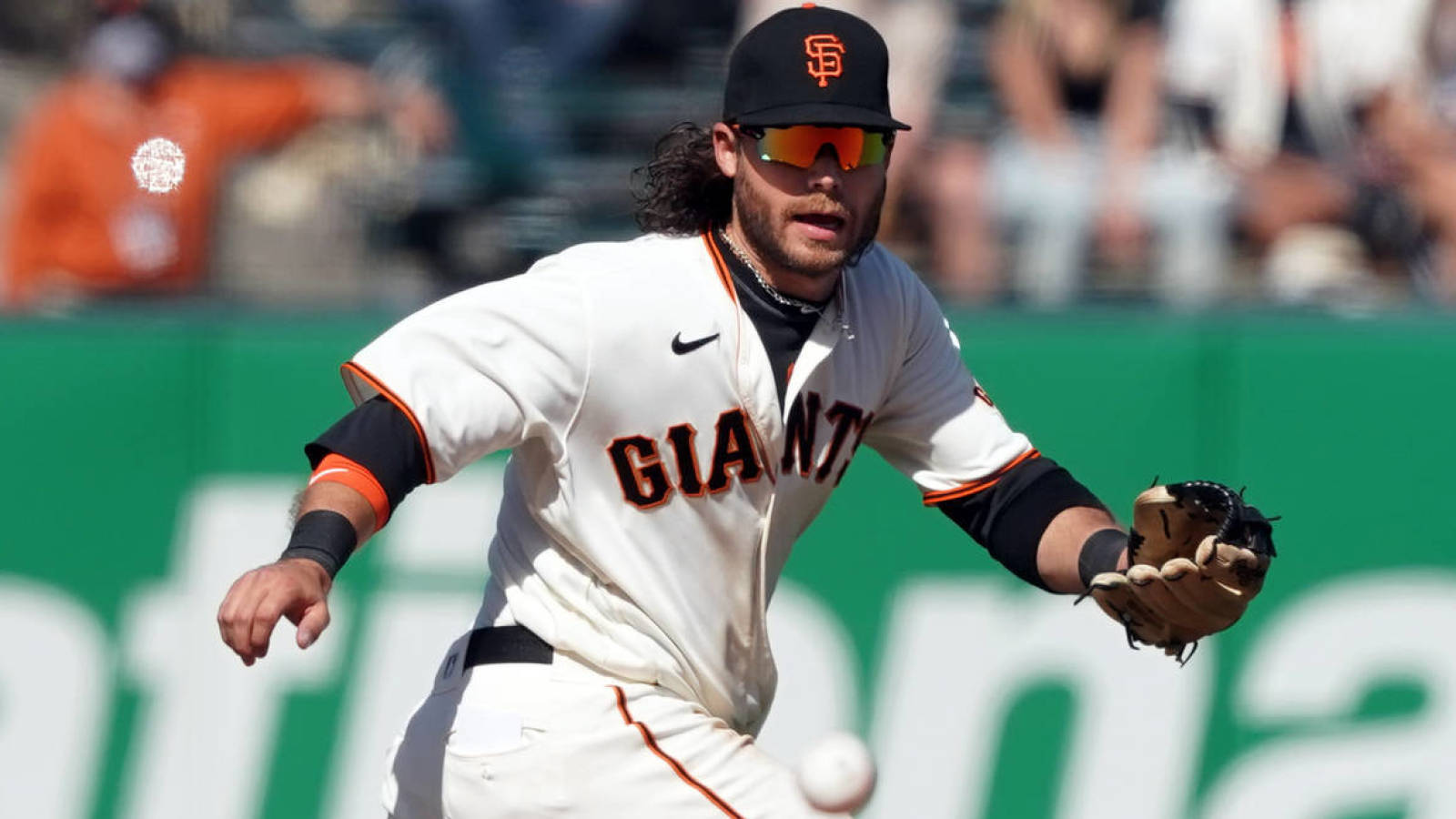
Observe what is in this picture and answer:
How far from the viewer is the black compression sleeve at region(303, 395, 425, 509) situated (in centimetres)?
329

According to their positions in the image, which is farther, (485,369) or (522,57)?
(522,57)

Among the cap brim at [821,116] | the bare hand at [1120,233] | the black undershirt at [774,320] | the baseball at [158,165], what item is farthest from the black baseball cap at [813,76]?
the baseball at [158,165]

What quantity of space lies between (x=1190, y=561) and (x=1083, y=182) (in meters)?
3.38

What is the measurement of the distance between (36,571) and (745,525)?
3403mm

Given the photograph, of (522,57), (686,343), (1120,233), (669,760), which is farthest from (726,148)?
(522,57)

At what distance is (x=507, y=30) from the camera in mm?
→ 6832

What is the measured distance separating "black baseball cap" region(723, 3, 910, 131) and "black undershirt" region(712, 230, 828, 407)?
27 cm

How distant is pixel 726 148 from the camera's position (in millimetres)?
3717

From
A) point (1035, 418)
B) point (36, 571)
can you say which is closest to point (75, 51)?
point (36, 571)

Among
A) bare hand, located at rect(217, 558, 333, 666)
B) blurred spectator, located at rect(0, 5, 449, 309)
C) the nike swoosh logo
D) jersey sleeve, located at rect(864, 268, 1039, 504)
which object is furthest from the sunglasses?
blurred spectator, located at rect(0, 5, 449, 309)

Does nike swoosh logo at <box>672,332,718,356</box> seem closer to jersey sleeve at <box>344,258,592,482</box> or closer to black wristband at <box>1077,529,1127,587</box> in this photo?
jersey sleeve at <box>344,258,592,482</box>

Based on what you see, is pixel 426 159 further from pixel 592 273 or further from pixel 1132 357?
pixel 592 273

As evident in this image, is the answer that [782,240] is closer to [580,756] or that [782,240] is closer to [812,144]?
[812,144]

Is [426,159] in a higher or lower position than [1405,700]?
higher
